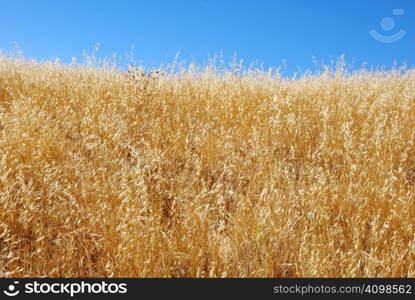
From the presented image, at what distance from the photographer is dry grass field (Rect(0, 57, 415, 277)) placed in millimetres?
2441

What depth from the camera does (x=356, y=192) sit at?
10.3 ft

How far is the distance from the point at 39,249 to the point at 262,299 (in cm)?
132

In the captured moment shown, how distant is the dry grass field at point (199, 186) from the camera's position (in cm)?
244

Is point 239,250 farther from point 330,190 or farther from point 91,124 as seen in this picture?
point 91,124

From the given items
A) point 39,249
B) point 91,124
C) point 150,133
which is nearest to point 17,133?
point 91,124

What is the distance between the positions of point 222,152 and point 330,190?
111cm

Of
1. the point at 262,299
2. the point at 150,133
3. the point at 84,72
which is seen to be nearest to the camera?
the point at 262,299

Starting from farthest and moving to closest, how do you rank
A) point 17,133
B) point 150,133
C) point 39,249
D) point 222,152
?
point 150,133
point 222,152
point 17,133
point 39,249

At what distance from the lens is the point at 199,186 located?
326cm

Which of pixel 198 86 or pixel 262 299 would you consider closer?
pixel 262 299

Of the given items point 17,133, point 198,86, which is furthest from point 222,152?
point 198,86

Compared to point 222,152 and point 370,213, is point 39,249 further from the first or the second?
point 370,213

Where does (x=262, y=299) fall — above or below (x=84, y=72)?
below

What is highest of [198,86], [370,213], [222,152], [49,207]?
Result: [198,86]
